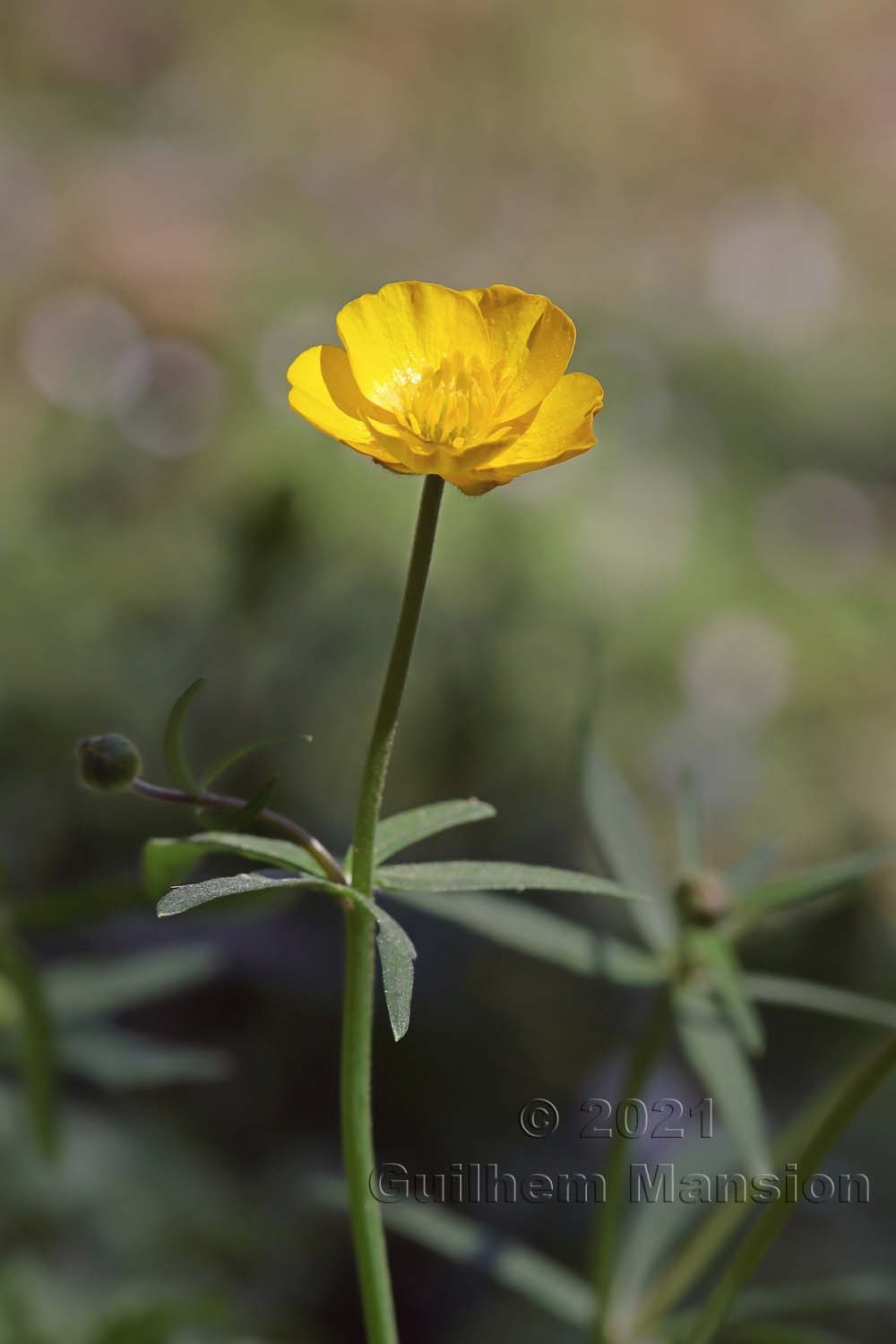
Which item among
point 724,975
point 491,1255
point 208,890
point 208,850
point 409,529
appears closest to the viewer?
point 208,890

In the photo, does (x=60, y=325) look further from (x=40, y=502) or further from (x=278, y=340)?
(x=40, y=502)

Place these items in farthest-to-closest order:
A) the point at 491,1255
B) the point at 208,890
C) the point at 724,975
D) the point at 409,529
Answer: the point at 409,529, the point at 491,1255, the point at 724,975, the point at 208,890

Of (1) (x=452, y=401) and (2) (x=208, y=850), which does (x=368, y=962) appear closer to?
(2) (x=208, y=850)

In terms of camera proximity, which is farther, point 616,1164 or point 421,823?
point 616,1164

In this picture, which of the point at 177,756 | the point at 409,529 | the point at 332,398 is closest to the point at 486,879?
the point at 177,756

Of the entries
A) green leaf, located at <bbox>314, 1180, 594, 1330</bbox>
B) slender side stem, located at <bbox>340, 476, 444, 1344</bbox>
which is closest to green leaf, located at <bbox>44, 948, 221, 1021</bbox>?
green leaf, located at <bbox>314, 1180, 594, 1330</bbox>

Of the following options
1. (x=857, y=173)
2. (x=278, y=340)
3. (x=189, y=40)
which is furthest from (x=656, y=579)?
(x=189, y=40)

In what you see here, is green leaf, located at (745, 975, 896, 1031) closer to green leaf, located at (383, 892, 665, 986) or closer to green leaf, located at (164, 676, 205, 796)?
green leaf, located at (383, 892, 665, 986)
